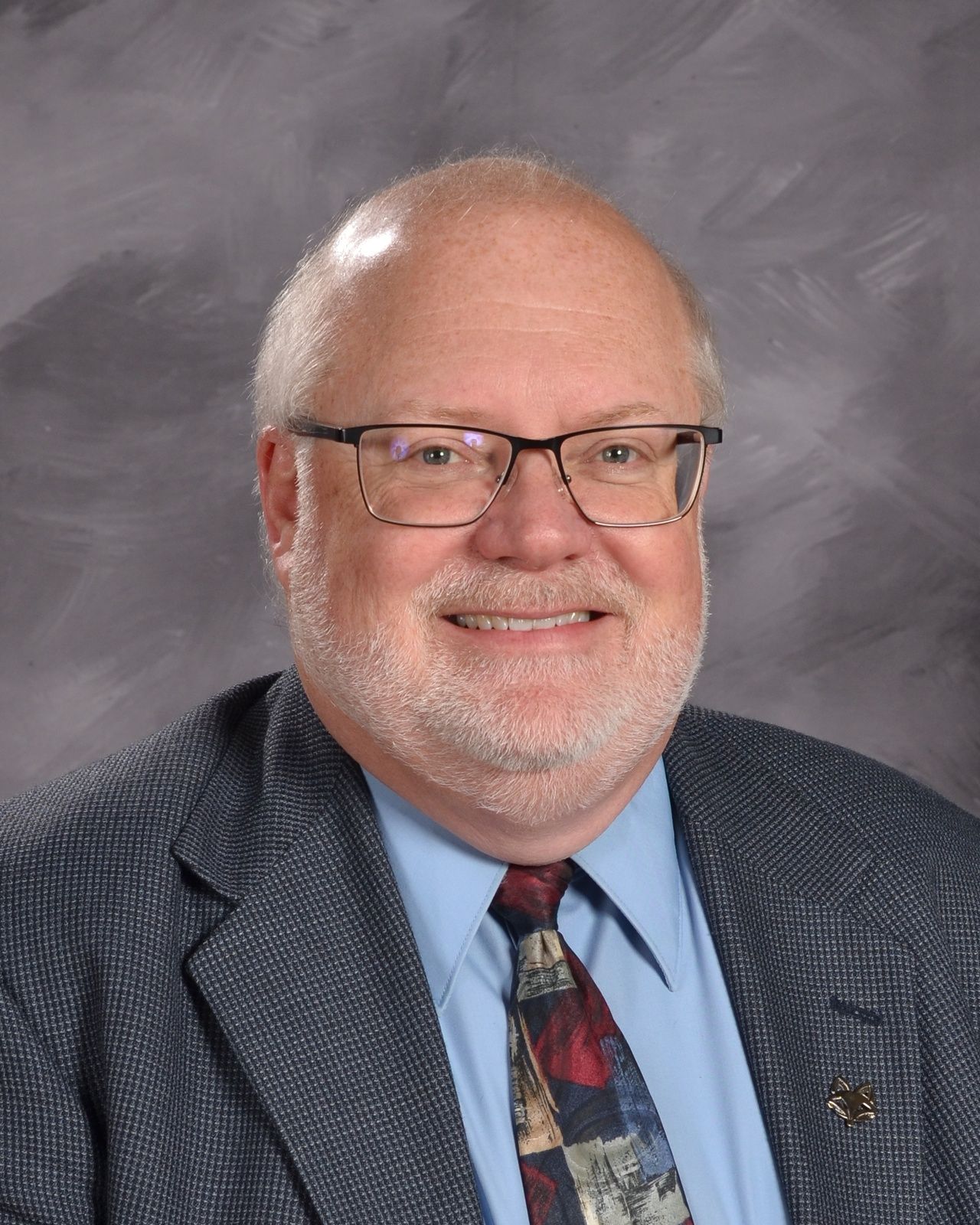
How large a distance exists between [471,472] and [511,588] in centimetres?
19

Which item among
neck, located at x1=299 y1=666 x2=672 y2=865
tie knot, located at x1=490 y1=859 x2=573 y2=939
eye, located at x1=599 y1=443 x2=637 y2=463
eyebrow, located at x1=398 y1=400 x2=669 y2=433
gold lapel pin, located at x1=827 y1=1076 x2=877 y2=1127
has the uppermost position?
eyebrow, located at x1=398 y1=400 x2=669 y2=433

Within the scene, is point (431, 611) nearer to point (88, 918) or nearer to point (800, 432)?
point (88, 918)

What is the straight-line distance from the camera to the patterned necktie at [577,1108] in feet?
7.74

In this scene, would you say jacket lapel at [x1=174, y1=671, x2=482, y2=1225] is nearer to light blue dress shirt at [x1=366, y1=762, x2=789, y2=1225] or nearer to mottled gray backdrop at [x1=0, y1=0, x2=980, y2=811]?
light blue dress shirt at [x1=366, y1=762, x2=789, y2=1225]

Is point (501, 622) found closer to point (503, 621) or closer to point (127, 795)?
point (503, 621)

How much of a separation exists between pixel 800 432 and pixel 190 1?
1.92 meters

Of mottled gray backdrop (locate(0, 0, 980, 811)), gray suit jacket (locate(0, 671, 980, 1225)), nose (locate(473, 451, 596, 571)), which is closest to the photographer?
gray suit jacket (locate(0, 671, 980, 1225))

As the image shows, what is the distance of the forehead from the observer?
2.47m

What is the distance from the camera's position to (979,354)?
4.55m

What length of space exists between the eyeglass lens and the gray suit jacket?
1.48ft

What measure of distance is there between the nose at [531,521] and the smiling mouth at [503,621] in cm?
9

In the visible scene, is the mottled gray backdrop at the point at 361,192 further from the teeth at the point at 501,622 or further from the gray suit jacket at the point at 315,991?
the teeth at the point at 501,622

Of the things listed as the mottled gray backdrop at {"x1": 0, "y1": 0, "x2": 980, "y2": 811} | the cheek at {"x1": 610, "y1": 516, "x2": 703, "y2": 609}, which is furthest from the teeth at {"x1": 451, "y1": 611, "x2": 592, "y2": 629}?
the mottled gray backdrop at {"x1": 0, "y1": 0, "x2": 980, "y2": 811}

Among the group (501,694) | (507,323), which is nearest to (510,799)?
(501,694)
